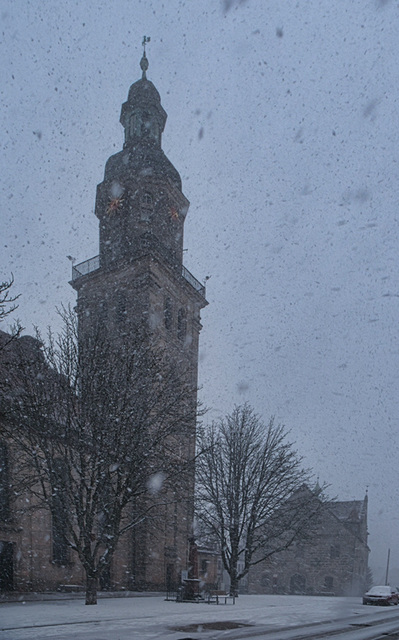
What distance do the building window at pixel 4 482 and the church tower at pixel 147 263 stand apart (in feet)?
34.9

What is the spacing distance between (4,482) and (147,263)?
16.5 m

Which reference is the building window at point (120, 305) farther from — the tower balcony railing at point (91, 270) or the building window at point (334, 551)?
the building window at point (334, 551)

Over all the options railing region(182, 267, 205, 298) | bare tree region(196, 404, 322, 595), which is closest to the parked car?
bare tree region(196, 404, 322, 595)

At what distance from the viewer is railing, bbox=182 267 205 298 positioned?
4136 centimetres

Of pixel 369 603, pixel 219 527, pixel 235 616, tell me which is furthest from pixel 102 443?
pixel 369 603

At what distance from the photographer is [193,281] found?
42.3 metres

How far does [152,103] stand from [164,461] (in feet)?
97.9

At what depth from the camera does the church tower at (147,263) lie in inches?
1437

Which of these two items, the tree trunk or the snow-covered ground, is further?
the tree trunk

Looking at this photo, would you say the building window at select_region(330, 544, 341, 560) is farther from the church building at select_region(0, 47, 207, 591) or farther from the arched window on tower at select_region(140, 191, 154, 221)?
the arched window on tower at select_region(140, 191, 154, 221)

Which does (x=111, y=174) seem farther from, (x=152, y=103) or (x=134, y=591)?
(x=134, y=591)

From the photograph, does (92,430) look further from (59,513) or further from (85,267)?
(85,267)

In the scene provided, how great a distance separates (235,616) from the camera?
55.5ft

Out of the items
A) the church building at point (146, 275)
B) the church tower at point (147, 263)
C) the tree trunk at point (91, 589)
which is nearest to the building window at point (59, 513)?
the tree trunk at point (91, 589)
